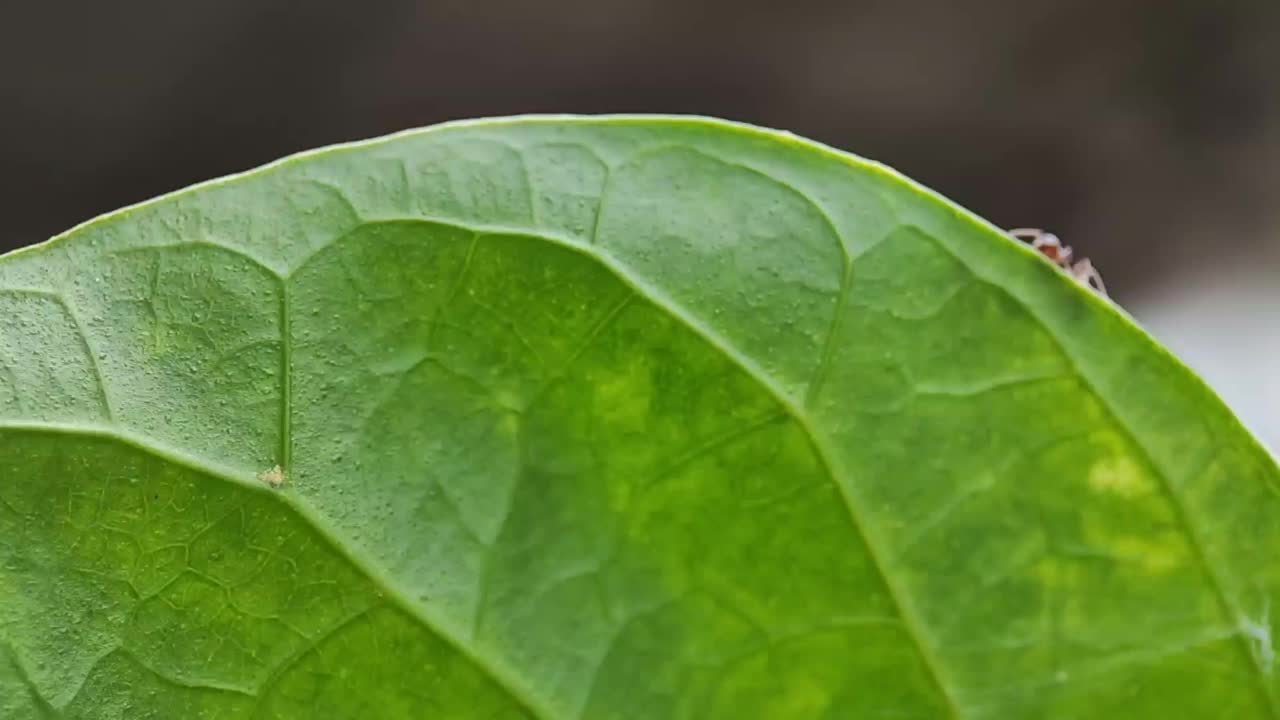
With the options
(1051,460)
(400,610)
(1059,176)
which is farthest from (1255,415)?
(400,610)

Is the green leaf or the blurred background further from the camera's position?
the blurred background

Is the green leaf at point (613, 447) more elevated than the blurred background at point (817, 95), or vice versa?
the blurred background at point (817, 95)

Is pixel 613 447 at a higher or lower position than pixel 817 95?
lower

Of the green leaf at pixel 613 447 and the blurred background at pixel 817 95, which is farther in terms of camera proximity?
the blurred background at pixel 817 95

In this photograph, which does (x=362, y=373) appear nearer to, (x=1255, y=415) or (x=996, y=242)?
(x=996, y=242)

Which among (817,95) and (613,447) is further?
(817,95)
